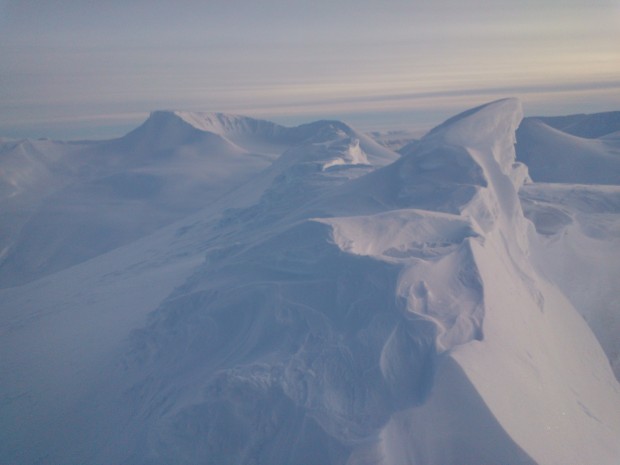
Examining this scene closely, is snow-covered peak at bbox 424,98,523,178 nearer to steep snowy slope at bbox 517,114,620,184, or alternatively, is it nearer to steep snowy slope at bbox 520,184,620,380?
steep snowy slope at bbox 520,184,620,380

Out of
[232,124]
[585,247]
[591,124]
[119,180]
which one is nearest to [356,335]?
[585,247]

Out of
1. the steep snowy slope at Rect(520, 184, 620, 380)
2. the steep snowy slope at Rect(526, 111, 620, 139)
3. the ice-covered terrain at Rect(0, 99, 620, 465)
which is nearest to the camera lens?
the ice-covered terrain at Rect(0, 99, 620, 465)

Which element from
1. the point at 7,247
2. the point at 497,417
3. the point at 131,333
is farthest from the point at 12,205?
the point at 497,417

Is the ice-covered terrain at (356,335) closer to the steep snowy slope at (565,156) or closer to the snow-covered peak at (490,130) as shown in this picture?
the snow-covered peak at (490,130)

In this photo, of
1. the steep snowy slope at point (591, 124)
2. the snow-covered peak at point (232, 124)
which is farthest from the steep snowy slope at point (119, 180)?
the steep snowy slope at point (591, 124)

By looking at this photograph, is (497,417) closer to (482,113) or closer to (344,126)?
(482,113)

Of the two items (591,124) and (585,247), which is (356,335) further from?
(591,124)

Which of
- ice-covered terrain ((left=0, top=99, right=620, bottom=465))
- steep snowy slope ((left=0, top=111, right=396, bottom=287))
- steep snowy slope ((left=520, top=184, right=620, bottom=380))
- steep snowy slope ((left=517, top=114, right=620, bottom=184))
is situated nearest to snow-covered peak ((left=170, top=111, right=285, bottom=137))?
steep snowy slope ((left=0, top=111, right=396, bottom=287))
